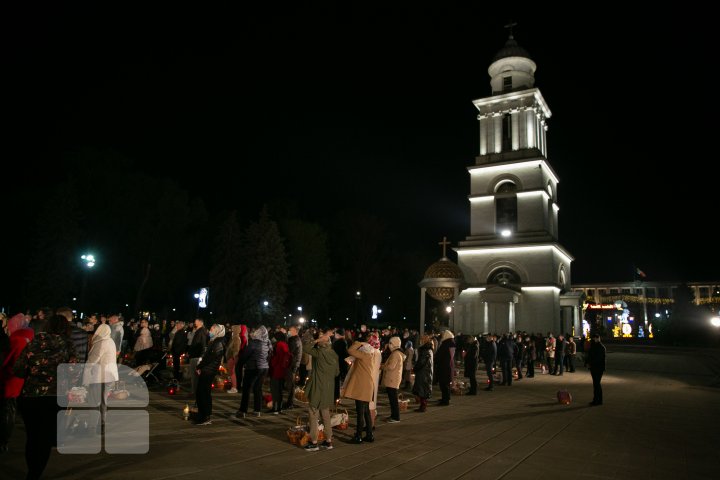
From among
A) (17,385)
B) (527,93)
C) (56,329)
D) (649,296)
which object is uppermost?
(527,93)

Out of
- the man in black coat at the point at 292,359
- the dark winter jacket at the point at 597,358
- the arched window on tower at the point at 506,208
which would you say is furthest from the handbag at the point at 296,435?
the arched window on tower at the point at 506,208

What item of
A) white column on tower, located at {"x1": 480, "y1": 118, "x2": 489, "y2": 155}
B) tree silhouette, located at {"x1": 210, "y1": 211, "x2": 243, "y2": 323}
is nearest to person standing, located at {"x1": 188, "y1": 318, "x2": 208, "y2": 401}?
white column on tower, located at {"x1": 480, "y1": 118, "x2": 489, "y2": 155}

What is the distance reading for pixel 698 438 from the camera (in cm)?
921

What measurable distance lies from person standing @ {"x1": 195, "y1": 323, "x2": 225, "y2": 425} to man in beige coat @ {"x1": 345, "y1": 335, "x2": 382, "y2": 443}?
7.77ft

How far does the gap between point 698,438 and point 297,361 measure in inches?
326

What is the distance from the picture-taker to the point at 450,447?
8.05m

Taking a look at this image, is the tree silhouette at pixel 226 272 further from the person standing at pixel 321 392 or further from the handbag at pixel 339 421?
the person standing at pixel 321 392

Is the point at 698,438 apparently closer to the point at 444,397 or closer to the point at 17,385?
the point at 444,397

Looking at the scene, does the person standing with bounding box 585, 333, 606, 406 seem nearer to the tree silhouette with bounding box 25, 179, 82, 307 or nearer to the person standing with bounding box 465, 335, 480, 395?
the person standing with bounding box 465, 335, 480, 395

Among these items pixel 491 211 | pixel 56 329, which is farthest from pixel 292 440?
pixel 491 211

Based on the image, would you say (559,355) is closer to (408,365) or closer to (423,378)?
(408,365)

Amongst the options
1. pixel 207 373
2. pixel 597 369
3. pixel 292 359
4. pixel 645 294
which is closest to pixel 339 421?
pixel 207 373

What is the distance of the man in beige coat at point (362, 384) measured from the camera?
823cm

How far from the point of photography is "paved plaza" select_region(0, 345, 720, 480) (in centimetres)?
651
